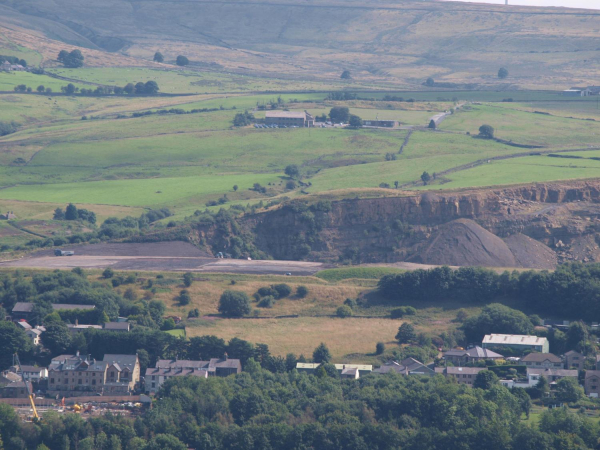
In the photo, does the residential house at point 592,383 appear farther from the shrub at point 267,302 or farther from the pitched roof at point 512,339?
the shrub at point 267,302

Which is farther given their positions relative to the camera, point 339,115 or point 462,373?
point 339,115

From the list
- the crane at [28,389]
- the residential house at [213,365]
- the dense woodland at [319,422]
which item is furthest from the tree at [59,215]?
the dense woodland at [319,422]

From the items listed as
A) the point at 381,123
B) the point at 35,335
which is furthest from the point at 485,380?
the point at 381,123

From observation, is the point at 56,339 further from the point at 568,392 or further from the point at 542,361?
the point at 568,392

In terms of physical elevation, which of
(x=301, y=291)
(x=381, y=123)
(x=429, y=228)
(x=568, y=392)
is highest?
(x=381, y=123)

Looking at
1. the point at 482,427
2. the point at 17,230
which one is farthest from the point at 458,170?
the point at 482,427

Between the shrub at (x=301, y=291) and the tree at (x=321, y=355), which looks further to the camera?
the shrub at (x=301, y=291)

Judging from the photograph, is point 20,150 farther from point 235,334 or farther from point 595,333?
point 595,333
